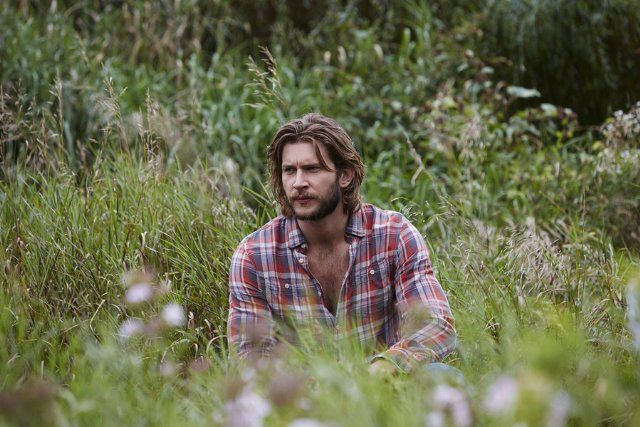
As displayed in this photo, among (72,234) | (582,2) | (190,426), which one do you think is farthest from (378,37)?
(190,426)

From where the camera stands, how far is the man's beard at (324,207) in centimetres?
288

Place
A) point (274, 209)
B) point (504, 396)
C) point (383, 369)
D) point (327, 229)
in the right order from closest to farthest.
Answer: point (504, 396), point (383, 369), point (327, 229), point (274, 209)

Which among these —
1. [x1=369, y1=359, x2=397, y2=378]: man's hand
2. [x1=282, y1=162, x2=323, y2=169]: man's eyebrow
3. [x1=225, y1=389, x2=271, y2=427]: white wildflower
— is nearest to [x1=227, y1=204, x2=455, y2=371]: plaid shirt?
[x1=282, y1=162, x2=323, y2=169]: man's eyebrow

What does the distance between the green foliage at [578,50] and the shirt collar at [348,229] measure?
3675 millimetres

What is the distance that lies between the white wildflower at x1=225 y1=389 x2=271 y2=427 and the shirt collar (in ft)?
4.50

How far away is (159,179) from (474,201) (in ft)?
5.92

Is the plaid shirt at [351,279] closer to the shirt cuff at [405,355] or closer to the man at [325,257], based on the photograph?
the man at [325,257]

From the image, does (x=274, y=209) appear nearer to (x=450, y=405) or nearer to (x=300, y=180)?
(x=300, y=180)

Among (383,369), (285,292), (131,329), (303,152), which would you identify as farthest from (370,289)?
(131,329)

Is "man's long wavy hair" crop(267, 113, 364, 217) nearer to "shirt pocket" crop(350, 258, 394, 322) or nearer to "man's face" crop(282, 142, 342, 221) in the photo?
"man's face" crop(282, 142, 342, 221)

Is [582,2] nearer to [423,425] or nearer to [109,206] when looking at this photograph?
[109,206]

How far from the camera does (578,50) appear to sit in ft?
20.7

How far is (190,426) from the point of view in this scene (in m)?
1.80

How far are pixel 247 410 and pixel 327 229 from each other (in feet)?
4.87
